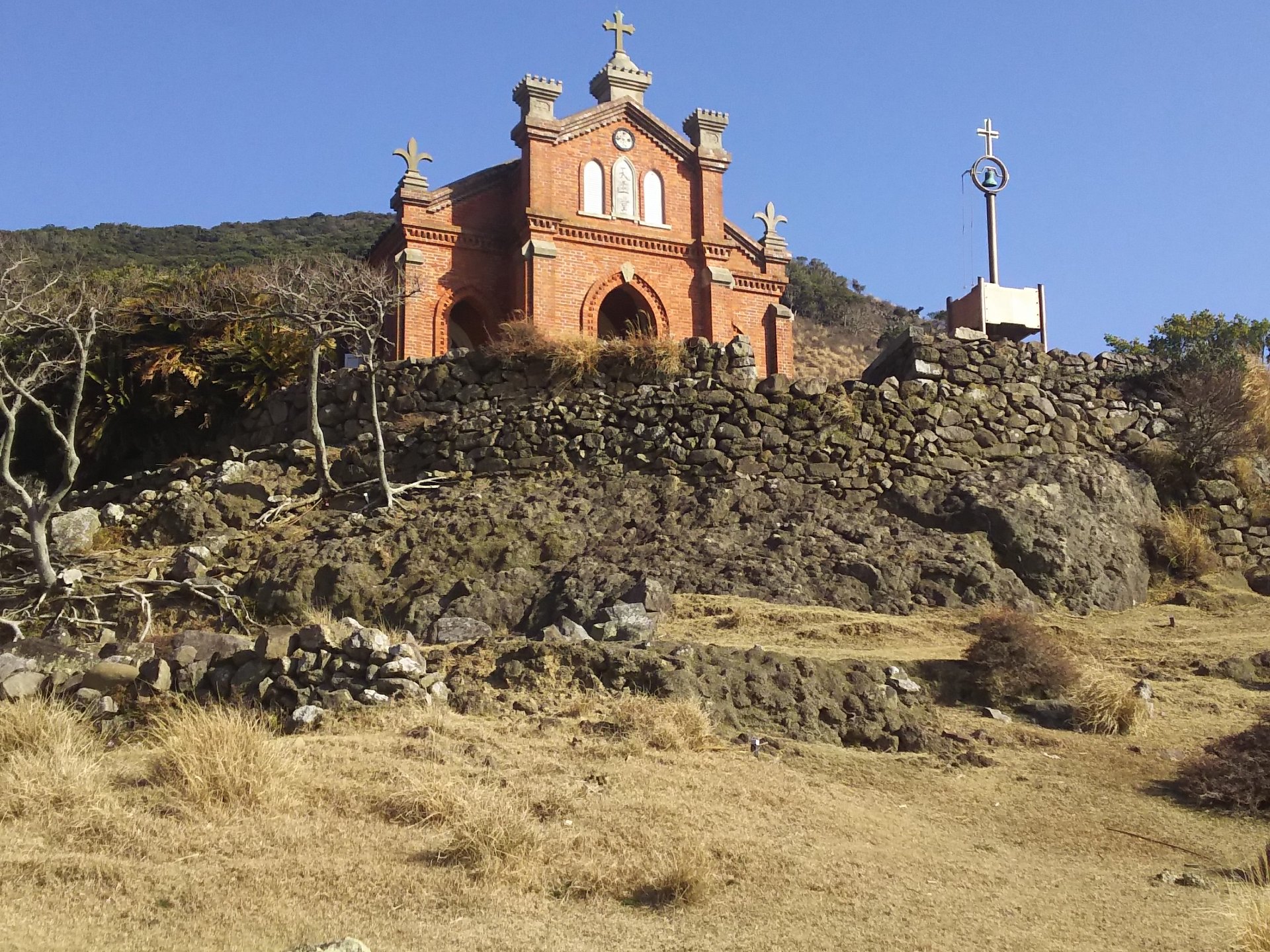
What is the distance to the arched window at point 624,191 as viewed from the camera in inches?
1001

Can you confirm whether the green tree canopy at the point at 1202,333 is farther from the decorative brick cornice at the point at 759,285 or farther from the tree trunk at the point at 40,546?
the tree trunk at the point at 40,546

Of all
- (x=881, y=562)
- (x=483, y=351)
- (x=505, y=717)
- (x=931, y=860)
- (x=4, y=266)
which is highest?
(x=4, y=266)

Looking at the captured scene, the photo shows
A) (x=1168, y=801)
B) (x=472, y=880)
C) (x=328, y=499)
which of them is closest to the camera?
(x=472, y=880)

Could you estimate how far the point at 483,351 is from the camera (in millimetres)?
20125

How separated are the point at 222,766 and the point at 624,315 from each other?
19239 millimetres

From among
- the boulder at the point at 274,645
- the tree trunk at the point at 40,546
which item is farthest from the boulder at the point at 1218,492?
the tree trunk at the point at 40,546

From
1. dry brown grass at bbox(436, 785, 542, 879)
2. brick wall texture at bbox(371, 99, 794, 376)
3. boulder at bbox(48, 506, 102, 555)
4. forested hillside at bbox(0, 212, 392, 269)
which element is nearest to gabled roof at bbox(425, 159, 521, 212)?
brick wall texture at bbox(371, 99, 794, 376)

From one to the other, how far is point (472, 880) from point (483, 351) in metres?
13.7

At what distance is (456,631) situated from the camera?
44.4 feet

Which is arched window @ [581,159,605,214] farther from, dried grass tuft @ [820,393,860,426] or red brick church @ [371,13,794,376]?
dried grass tuft @ [820,393,860,426]

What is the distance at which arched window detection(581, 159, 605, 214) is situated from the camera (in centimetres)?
2517

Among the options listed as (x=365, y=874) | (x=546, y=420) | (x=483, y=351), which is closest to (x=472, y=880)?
(x=365, y=874)

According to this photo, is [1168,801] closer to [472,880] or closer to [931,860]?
[931,860]

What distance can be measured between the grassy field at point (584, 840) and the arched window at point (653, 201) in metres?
16.8
